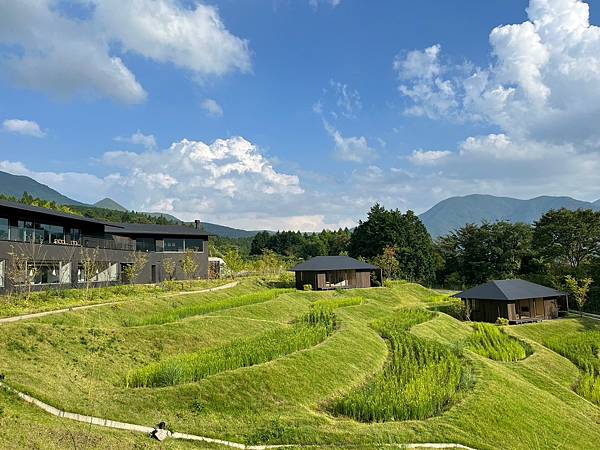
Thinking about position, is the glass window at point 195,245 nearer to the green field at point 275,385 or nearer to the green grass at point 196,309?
the green grass at point 196,309

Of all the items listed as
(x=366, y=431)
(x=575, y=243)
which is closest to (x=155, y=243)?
(x=366, y=431)

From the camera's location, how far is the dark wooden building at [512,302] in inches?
1130

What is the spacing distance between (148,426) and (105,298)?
16211mm

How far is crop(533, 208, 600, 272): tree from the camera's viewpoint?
40.8 metres

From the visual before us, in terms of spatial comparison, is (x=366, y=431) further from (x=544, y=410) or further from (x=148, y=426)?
(x=544, y=410)

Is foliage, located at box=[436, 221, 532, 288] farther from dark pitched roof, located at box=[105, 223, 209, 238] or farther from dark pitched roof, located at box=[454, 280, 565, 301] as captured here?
dark pitched roof, located at box=[105, 223, 209, 238]

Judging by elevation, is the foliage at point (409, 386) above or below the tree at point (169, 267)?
below

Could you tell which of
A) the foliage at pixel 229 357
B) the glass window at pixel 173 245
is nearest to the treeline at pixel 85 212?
the glass window at pixel 173 245

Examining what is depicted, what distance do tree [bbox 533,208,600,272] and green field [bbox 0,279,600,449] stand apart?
79.7 ft

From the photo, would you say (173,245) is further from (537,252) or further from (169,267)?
(537,252)

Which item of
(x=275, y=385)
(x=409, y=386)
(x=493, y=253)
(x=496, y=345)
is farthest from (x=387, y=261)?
(x=275, y=385)

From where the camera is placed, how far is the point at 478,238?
49312 millimetres

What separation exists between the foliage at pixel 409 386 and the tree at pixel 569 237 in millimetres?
29565

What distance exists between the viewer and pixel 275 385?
12.2m
